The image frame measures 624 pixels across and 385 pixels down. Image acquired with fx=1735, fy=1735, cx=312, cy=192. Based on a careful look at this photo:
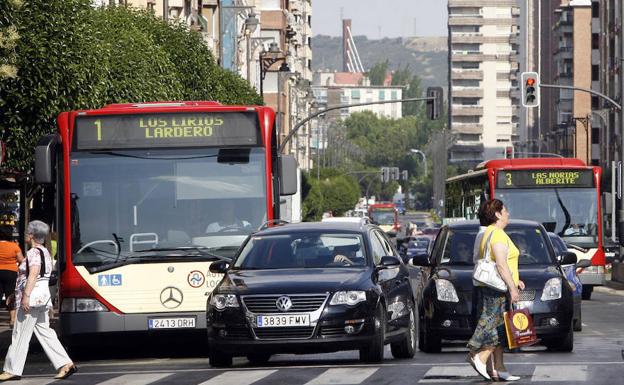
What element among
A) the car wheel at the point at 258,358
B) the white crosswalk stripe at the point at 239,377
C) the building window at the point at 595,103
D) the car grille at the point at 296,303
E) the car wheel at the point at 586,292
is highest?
the building window at the point at 595,103

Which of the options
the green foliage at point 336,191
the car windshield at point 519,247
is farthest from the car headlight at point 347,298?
the green foliage at point 336,191

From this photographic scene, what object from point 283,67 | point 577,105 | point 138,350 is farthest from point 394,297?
point 577,105

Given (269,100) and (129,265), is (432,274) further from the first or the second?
(269,100)

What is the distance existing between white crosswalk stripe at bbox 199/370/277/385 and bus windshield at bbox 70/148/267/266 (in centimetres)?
282

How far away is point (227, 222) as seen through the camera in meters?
20.1

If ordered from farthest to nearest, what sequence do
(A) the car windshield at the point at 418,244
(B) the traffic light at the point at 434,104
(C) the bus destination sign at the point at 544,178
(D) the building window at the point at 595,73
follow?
1. (D) the building window at the point at 595,73
2. (A) the car windshield at the point at 418,244
3. (B) the traffic light at the point at 434,104
4. (C) the bus destination sign at the point at 544,178

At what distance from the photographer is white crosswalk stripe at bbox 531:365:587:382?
52.1 ft

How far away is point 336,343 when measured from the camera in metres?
17.2

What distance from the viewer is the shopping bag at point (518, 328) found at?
15688 millimetres

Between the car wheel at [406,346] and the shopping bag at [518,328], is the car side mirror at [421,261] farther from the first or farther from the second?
the shopping bag at [518,328]

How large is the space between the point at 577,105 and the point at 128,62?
334 ft

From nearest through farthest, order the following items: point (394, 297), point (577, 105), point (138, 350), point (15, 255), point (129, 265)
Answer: point (394, 297), point (129, 265), point (138, 350), point (15, 255), point (577, 105)

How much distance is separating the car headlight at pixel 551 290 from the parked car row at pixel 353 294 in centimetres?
1

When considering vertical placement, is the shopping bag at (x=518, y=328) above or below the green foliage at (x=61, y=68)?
below
